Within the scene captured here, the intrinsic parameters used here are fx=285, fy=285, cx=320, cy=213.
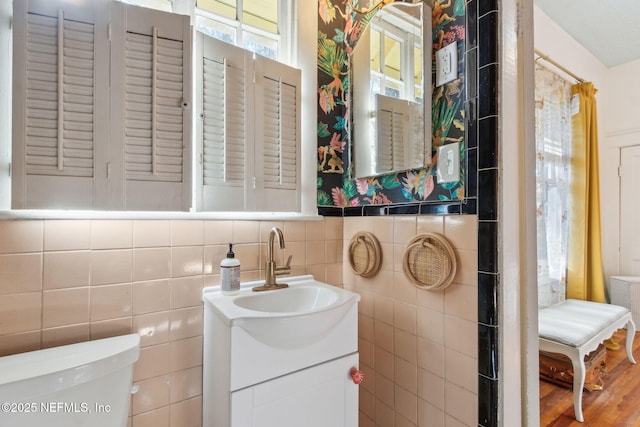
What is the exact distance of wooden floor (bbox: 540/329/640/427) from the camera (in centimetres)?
155

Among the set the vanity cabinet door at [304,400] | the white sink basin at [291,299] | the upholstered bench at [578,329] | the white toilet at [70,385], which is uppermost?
the white sink basin at [291,299]

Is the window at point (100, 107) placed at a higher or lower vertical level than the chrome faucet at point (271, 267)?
higher

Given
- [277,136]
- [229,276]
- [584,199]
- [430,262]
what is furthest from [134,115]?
[584,199]

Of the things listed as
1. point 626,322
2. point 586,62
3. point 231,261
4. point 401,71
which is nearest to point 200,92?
point 231,261

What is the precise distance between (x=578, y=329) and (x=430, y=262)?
1.45m

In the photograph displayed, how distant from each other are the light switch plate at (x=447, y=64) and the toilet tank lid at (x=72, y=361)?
1385 mm

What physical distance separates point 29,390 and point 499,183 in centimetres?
138

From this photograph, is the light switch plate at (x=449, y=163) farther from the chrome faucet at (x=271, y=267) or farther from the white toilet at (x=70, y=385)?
the white toilet at (x=70, y=385)

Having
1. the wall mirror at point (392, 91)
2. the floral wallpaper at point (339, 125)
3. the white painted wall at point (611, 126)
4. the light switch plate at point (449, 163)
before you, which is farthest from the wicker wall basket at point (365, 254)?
the white painted wall at point (611, 126)

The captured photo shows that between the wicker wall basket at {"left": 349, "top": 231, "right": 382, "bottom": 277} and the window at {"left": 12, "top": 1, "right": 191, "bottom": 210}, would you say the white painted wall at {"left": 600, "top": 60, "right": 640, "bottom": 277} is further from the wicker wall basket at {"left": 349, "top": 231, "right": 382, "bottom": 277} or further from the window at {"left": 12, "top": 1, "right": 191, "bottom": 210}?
the window at {"left": 12, "top": 1, "right": 191, "bottom": 210}

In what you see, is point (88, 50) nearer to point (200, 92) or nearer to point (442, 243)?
point (200, 92)

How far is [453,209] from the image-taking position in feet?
3.31

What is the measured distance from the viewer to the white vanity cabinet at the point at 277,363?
0.86 meters

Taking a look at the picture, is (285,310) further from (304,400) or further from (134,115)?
(134,115)
